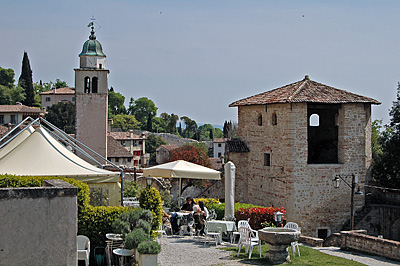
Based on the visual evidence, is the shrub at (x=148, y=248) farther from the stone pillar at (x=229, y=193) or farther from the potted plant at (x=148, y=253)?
the stone pillar at (x=229, y=193)

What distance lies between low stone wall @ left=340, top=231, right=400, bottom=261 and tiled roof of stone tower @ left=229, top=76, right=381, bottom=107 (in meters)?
9.03

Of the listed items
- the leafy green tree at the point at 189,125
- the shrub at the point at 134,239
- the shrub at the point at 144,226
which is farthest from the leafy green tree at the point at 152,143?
the shrub at the point at 134,239

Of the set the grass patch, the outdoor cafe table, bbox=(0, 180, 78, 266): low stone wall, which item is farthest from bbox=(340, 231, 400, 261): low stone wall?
bbox=(0, 180, 78, 266): low stone wall

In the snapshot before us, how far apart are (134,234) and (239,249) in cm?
347

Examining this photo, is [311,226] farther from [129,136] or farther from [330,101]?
[129,136]

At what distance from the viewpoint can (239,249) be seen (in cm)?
1432

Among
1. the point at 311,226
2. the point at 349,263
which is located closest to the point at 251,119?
the point at 311,226

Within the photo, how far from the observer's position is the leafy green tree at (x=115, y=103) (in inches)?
5103

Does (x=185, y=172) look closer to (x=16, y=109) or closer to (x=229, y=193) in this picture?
(x=229, y=193)

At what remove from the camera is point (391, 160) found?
98.9ft

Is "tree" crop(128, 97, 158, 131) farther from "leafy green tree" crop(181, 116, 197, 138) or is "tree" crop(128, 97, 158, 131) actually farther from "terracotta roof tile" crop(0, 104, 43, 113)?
"terracotta roof tile" crop(0, 104, 43, 113)

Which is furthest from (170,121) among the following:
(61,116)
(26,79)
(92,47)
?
(92,47)

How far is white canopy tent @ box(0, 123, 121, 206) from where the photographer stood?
1516 cm

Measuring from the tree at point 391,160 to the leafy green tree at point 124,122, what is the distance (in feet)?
305
